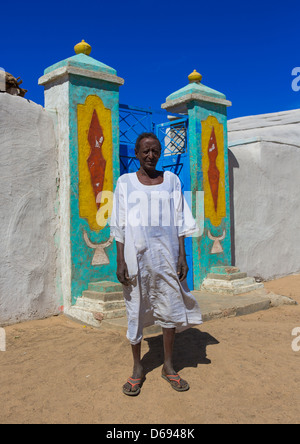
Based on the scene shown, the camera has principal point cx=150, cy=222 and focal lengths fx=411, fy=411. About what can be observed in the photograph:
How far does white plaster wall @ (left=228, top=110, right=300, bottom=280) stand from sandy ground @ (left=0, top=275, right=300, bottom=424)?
9.01 feet

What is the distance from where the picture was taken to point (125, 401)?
2.63 metres

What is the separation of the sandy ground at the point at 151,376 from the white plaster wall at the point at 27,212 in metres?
0.32

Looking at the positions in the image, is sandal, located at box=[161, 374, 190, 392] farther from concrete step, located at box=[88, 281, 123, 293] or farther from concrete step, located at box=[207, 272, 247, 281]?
concrete step, located at box=[207, 272, 247, 281]

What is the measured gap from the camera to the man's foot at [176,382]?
2.76 meters

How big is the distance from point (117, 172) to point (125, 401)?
3.07 m

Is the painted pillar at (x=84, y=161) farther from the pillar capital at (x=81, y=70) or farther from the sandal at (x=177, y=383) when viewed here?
the sandal at (x=177, y=383)

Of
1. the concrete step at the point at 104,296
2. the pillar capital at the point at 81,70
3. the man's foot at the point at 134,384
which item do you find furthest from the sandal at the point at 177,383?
the pillar capital at the point at 81,70

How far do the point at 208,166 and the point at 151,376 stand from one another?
12.8ft

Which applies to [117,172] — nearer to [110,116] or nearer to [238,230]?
[110,116]

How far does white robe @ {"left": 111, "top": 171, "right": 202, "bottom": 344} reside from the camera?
2.77 metres

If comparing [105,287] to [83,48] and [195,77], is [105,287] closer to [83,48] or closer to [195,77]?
[83,48]

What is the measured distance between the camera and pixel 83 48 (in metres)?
5.19

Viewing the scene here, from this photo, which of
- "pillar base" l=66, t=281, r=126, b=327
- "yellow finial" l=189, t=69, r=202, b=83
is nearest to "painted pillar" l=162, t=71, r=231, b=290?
"yellow finial" l=189, t=69, r=202, b=83
